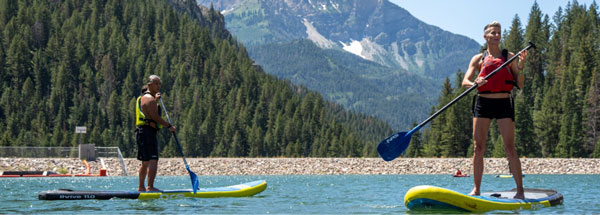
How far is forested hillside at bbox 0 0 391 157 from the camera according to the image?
122312 mm

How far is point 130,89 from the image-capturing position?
447 ft

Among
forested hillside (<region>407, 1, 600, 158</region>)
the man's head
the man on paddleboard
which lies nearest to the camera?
the man on paddleboard

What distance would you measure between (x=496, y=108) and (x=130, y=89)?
423 ft

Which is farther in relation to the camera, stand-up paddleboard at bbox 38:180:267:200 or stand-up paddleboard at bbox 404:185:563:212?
stand-up paddleboard at bbox 38:180:267:200

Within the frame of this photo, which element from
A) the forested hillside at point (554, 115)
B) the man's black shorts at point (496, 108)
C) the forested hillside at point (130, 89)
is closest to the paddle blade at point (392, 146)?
the man's black shorts at point (496, 108)

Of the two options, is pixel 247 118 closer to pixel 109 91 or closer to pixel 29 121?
pixel 109 91

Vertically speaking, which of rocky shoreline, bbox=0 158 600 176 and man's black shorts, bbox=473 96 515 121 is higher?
man's black shorts, bbox=473 96 515 121

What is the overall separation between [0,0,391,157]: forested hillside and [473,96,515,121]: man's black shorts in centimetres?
10145

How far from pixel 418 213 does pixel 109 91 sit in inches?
5153

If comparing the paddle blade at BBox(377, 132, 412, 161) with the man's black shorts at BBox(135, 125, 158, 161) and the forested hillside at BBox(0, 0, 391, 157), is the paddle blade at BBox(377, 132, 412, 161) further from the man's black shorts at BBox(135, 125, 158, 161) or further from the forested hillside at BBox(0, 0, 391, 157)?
the forested hillside at BBox(0, 0, 391, 157)

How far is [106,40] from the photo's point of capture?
14788 cm

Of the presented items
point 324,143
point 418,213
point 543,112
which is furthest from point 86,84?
point 418,213

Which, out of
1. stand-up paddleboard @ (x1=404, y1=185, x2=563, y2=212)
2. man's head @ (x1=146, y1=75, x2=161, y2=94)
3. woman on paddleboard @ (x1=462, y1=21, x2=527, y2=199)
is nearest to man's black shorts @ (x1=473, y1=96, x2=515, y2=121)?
woman on paddleboard @ (x1=462, y1=21, x2=527, y2=199)

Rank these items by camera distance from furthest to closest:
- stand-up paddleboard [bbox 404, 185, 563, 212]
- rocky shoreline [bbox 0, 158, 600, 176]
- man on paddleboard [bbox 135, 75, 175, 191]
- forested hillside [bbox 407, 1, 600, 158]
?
1. forested hillside [bbox 407, 1, 600, 158]
2. rocky shoreline [bbox 0, 158, 600, 176]
3. man on paddleboard [bbox 135, 75, 175, 191]
4. stand-up paddleboard [bbox 404, 185, 563, 212]
